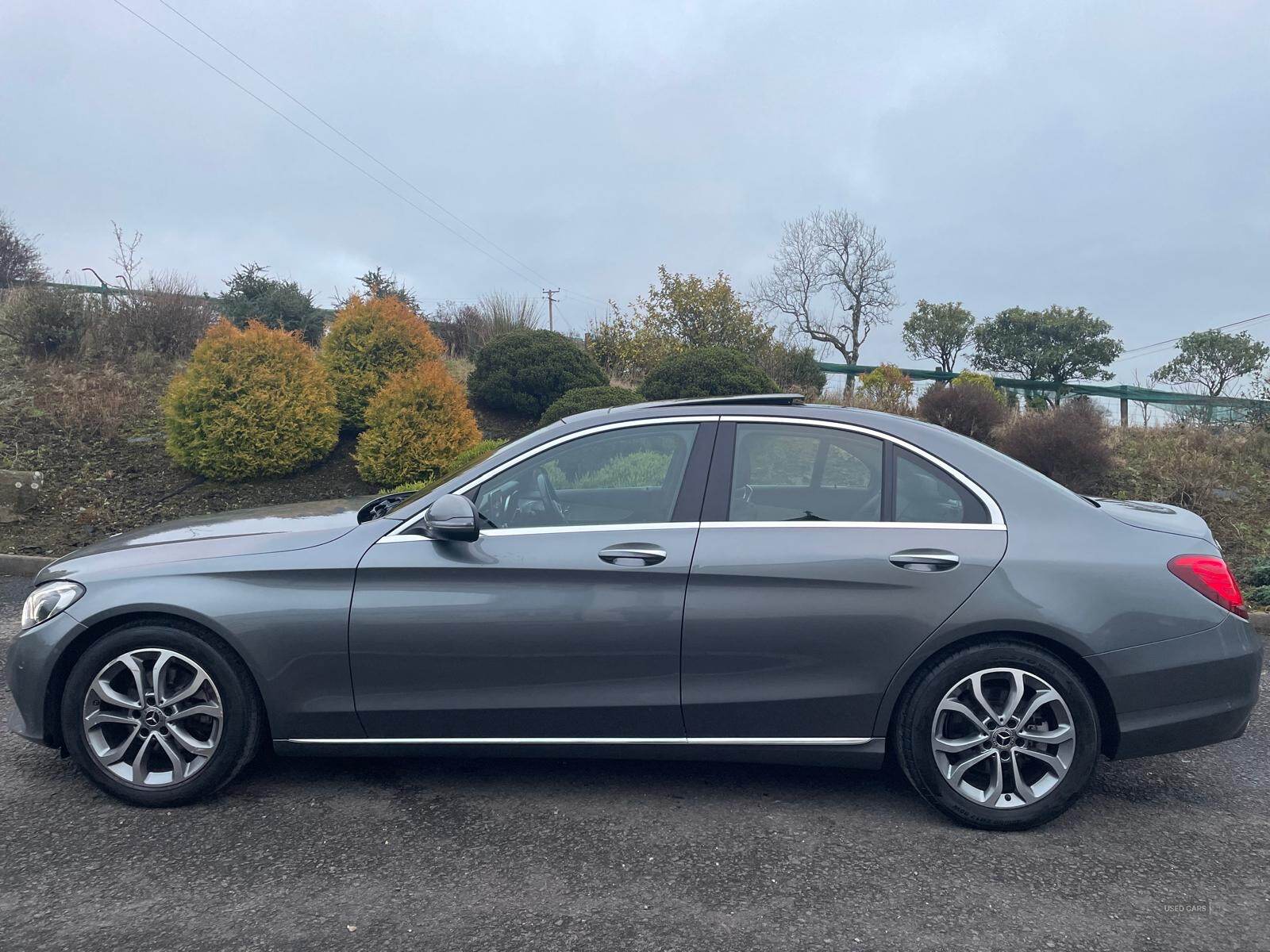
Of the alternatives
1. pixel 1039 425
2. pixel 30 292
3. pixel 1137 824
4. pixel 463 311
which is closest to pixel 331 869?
pixel 1137 824

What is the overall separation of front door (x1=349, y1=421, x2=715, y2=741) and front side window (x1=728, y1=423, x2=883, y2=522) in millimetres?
259

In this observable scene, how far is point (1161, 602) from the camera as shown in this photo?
3.37 m

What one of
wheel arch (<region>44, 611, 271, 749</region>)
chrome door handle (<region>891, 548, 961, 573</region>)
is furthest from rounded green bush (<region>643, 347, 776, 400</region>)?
wheel arch (<region>44, 611, 271, 749</region>)

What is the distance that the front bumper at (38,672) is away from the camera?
348 cm

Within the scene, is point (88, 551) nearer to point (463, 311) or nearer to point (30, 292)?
point (30, 292)

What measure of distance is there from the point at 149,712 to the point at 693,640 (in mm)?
2067

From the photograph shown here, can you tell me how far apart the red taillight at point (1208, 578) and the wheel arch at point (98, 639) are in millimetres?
3452

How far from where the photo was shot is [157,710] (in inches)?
138

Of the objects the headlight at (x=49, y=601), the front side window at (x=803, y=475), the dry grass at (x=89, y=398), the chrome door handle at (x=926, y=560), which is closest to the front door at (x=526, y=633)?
the front side window at (x=803, y=475)

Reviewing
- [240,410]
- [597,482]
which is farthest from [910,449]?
[240,410]

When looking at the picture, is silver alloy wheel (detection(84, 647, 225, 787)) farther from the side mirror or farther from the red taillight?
the red taillight

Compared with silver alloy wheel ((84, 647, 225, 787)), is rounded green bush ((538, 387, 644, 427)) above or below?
above

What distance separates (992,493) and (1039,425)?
778cm

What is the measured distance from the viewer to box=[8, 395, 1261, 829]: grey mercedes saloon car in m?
3.38
